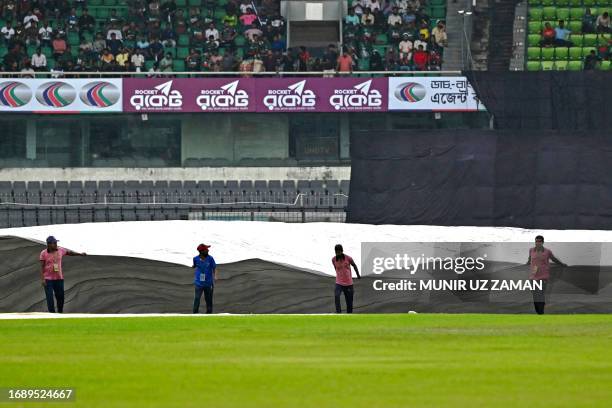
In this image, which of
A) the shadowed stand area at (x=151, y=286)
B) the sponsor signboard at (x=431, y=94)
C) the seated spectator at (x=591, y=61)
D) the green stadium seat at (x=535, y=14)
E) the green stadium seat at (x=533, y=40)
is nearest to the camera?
the shadowed stand area at (x=151, y=286)

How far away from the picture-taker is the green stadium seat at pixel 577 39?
50.1 metres

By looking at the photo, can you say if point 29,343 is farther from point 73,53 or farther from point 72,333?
point 73,53

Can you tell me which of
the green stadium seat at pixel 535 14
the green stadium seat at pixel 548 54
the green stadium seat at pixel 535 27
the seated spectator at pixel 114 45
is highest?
the green stadium seat at pixel 535 14

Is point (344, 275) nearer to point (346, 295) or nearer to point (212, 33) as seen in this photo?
point (346, 295)

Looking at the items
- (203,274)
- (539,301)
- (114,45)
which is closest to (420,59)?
(114,45)

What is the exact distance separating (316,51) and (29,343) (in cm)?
3439

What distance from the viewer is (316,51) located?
51500 mm

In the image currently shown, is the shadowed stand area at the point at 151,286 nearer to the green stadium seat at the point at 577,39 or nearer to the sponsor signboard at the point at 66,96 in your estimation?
the sponsor signboard at the point at 66,96

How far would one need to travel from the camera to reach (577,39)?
5012cm

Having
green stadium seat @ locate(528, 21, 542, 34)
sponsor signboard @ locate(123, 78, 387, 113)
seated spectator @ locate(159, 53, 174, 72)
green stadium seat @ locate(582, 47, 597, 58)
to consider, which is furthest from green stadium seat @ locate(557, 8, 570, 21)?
seated spectator @ locate(159, 53, 174, 72)

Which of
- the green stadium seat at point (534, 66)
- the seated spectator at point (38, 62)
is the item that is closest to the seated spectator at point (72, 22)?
the seated spectator at point (38, 62)

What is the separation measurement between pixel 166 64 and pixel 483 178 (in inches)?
748

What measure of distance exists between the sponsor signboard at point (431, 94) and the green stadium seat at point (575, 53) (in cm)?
548

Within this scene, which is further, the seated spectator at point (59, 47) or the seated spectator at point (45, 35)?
the seated spectator at point (45, 35)
